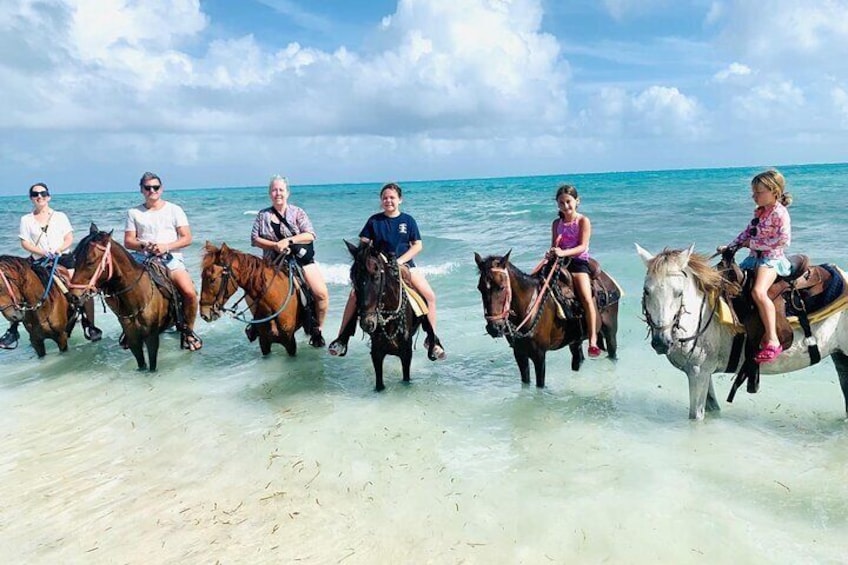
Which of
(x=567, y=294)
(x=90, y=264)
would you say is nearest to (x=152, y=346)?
(x=90, y=264)

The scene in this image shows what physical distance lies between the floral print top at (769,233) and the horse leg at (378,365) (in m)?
3.61

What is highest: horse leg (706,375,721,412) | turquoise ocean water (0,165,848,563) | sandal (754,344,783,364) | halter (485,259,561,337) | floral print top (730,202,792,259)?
floral print top (730,202,792,259)

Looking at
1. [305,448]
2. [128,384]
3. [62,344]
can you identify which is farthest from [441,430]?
[62,344]

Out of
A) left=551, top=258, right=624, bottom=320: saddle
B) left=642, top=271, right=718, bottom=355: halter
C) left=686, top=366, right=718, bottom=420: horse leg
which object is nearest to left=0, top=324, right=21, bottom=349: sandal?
left=551, top=258, right=624, bottom=320: saddle

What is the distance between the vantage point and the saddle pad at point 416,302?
5809mm

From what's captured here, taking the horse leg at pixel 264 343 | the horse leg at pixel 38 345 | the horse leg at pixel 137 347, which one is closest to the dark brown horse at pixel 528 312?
the horse leg at pixel 264 343

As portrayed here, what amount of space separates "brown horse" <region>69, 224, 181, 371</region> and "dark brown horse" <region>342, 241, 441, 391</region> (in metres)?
2.48

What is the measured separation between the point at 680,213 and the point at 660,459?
2501 centimetres

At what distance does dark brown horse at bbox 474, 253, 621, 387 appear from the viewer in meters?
5.14

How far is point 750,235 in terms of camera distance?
186 inches

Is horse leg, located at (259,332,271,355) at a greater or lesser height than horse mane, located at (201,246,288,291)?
lesser

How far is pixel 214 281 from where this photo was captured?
606cm

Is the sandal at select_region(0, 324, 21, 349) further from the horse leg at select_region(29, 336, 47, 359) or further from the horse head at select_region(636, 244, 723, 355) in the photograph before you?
the horse head at select_region(636, 244, 723, 355)

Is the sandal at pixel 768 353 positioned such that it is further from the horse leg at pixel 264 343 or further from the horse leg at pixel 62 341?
the horse leg at pixel 62 341
